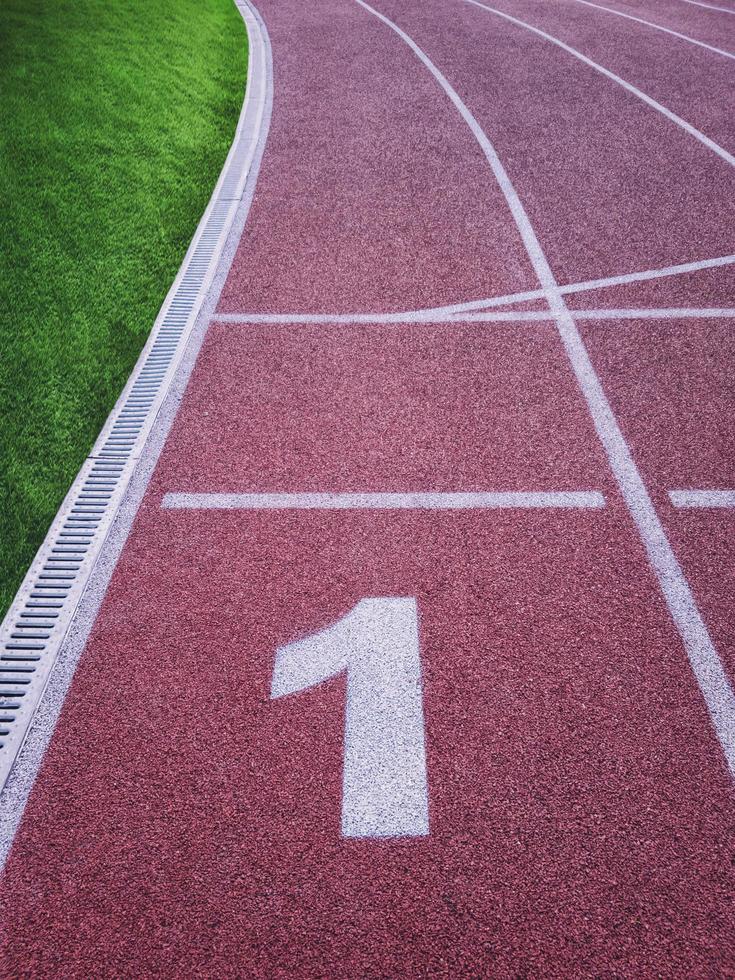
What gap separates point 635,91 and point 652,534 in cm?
988

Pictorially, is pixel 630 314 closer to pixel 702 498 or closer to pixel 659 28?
pixel 702 498

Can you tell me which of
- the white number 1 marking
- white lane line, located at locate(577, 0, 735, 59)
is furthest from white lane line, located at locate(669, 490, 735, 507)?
white lane line, located at locate(577, 0, 735, 59)

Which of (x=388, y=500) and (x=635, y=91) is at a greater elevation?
(x=635, y=91)

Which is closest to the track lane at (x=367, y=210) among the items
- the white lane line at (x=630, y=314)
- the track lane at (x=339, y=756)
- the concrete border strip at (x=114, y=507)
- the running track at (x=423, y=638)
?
the running track at (x=423, y=638)

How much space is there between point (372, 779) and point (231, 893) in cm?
67

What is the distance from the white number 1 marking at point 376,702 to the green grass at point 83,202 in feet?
5.27

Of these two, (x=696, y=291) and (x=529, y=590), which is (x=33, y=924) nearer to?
(x=529, y=590)

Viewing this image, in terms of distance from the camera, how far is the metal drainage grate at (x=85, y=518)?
381 cm

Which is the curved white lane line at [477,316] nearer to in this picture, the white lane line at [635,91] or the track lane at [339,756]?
the track lane at [339,756]

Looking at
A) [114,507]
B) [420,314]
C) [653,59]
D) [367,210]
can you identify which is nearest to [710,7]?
[653,59]

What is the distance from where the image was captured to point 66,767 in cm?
345

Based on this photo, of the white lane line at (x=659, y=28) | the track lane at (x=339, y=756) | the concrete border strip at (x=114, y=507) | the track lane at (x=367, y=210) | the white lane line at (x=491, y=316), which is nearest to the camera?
the track lane at (x=339, y=756)

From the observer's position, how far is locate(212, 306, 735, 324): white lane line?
6574mm

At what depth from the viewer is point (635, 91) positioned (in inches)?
480
